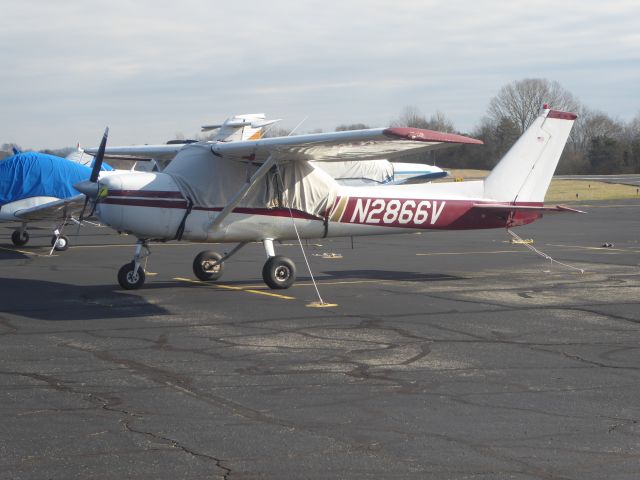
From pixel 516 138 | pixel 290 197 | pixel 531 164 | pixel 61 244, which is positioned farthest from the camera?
pixel 516 138

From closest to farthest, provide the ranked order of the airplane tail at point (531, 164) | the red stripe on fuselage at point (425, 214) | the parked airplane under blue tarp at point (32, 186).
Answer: the red stripe on fuselage at point (425, 214)
the airplane tail at point (531, 164)
the parked airplane under blue tarp at point (32, 186)

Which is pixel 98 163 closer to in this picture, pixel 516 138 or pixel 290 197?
pixel 290 197

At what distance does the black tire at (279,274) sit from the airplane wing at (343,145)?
1698mm

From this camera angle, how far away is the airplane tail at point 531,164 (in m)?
16.7

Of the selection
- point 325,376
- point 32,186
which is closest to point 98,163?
point 325,376

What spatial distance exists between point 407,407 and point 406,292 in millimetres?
7344

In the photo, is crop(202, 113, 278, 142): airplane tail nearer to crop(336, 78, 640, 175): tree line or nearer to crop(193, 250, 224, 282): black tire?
crop(193, 250, 224, 282): black tire

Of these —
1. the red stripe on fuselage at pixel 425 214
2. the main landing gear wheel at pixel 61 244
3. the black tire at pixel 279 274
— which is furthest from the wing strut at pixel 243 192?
the main landing gear wheel at pixel 61 244

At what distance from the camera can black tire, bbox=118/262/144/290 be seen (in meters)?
14.8

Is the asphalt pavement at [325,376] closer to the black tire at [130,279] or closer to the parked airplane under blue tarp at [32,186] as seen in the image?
the black tire at [130,279]

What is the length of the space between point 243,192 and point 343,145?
186cm

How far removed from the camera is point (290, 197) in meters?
15.2

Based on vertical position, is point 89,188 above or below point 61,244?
above

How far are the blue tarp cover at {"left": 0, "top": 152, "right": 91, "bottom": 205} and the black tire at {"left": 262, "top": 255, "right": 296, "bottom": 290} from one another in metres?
10.6
